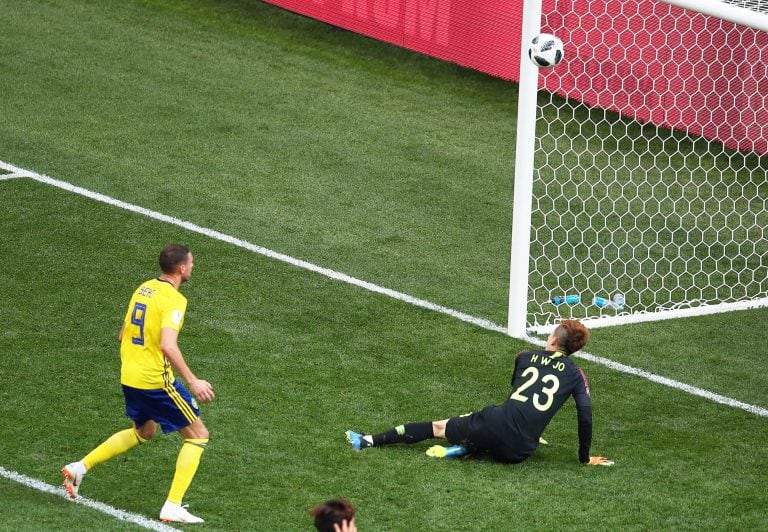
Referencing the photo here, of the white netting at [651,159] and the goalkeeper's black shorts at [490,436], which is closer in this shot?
the goalkeeper's black shorts at [490,436]

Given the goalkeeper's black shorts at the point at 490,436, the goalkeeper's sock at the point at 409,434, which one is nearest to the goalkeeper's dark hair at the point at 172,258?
the goalkeeper's sock at the point at 409,434

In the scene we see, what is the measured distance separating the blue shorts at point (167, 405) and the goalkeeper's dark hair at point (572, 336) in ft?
7.51

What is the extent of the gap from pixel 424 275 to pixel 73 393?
354cm

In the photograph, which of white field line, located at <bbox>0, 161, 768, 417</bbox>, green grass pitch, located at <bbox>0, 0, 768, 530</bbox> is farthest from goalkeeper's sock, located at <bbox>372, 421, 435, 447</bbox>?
white field line, located at <bbox>0, 161, 768, 417</bbox>

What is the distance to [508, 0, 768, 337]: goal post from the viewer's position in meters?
12.2

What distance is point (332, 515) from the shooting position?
528 centimetres

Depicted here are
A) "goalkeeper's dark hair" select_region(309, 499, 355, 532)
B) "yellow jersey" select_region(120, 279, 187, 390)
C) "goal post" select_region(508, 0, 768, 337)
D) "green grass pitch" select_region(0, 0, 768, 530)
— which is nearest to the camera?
"goalkeeper's dark hair" select_region(309, 499, 355, 532)

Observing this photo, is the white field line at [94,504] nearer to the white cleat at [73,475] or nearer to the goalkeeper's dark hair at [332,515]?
the white cleat at [73,475]

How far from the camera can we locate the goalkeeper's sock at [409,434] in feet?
29.6

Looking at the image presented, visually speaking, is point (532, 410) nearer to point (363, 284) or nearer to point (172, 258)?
point (172, 258)

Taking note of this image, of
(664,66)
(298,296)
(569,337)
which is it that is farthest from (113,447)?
(664,66)

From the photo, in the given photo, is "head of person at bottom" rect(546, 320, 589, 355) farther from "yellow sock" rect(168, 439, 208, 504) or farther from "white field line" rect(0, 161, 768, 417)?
"yellow sock" rect(168, 439, 208, 504)

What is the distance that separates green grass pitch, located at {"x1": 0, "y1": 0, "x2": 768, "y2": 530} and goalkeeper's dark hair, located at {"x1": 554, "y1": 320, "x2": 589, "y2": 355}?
0.74m

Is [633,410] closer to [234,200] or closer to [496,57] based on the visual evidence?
[234,200]
